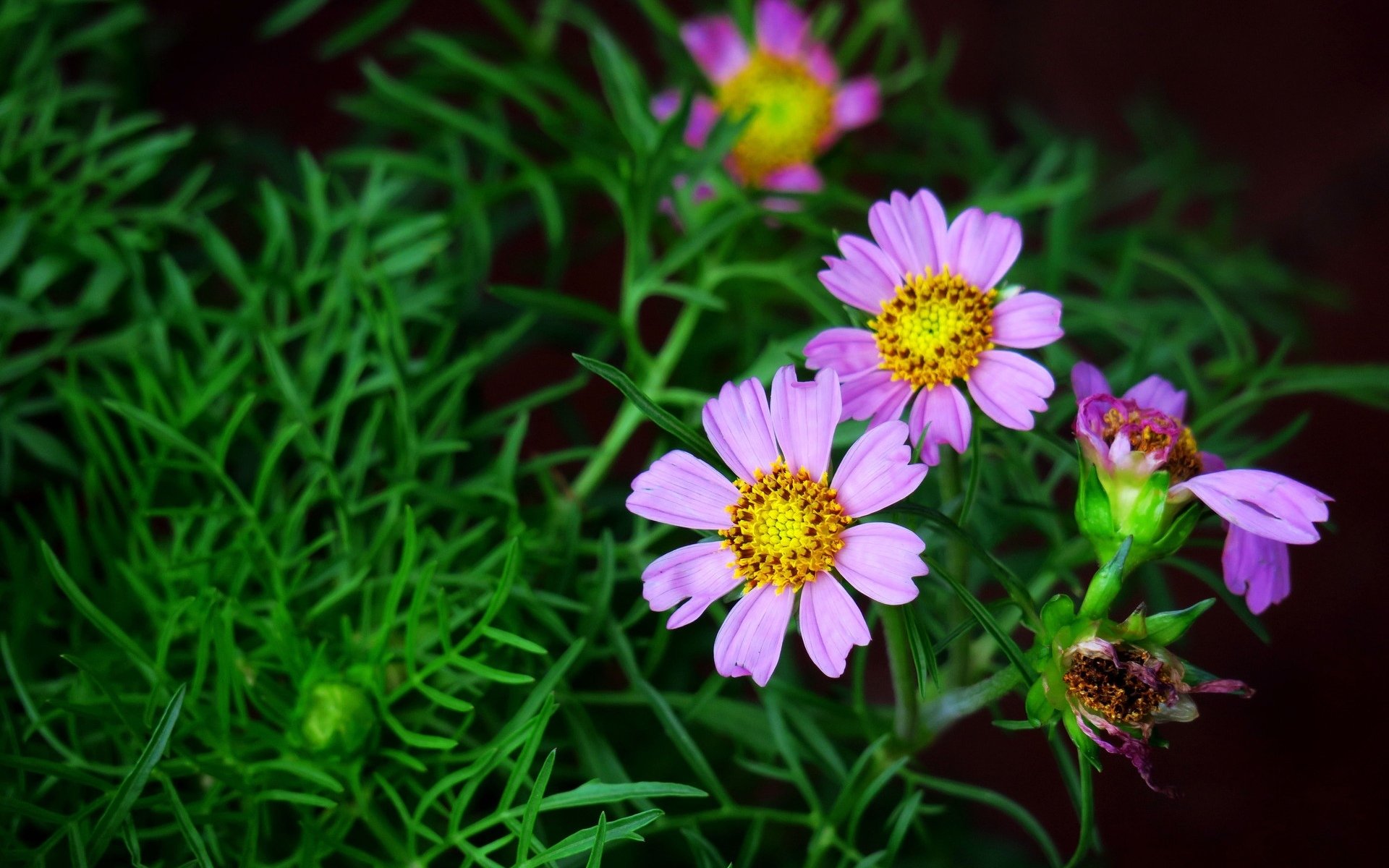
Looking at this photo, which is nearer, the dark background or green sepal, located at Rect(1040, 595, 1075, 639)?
green sepal, located at Rect(1040, 595, 1075, 639)

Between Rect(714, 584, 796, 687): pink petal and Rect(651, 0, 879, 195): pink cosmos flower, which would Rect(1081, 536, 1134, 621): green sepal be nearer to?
Rect(714, 584, 796, 687): pink petal

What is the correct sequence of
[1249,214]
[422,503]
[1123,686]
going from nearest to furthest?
[1123,686], [422,503], [1249,214]

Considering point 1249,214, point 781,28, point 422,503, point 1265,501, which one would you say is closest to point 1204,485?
point 1265,501

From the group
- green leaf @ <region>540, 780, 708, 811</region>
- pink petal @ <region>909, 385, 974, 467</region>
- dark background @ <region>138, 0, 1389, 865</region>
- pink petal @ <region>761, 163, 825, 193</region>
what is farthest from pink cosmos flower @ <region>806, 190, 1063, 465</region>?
dark background @ <region>138, 0, 1389, 865</region>

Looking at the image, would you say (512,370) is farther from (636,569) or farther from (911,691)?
(911,691)

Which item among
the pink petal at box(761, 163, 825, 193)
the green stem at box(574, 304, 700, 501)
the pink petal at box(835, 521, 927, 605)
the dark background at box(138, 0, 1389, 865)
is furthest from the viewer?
the dark background at box(138, 0, 1389, 865)

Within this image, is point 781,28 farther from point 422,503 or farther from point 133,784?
point 133,784

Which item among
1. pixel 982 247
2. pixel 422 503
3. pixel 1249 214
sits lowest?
pixel 1249 214
